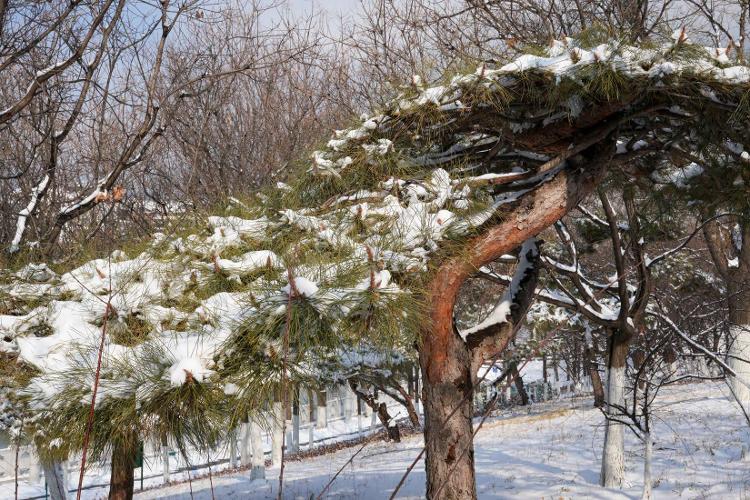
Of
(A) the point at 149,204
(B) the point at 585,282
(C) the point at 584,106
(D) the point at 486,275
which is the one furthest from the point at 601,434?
(C) the point at 584,106

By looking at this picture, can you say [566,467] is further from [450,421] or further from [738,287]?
[450,421]

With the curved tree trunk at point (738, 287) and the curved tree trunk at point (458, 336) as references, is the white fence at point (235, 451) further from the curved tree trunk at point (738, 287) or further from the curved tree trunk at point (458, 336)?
the curved tree trunk at point (738, 287)

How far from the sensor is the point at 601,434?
39.1 ft

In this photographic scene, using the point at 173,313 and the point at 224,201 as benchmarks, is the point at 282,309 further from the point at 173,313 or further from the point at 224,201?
the point at 224,201

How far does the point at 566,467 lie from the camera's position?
9086 millimetres

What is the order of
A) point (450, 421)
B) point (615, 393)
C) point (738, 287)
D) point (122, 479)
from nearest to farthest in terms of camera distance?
point (122, 479), point (450, 421), point (615, 393), point (738, 287)

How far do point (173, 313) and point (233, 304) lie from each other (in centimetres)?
30

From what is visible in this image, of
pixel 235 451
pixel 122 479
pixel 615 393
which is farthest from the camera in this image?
pixel 235 451

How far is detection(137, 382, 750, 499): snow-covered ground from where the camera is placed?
7211 mm

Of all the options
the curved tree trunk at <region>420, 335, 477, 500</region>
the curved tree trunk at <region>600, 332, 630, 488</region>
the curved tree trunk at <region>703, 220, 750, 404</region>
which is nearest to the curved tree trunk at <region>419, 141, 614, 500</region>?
the curved tree trunk at <region>420, 335, 477, 500</region>

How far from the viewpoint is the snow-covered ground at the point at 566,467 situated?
7.21 metres

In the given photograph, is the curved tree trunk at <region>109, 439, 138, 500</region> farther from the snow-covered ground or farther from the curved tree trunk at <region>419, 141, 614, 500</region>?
the snow-covered ground

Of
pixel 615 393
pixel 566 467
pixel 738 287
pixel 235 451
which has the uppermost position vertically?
pixel 738 287

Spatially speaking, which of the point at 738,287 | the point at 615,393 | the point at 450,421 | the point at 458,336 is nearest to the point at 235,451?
the point at 615,393
